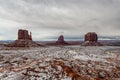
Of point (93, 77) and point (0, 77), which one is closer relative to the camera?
point (0, 77)

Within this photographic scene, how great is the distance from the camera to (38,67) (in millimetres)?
30812

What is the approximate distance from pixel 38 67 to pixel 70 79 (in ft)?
22.9

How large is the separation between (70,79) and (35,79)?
569cm

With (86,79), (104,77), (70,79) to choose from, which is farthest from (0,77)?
(104,77)

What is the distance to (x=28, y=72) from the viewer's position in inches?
1106

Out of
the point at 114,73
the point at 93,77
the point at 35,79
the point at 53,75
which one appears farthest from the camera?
the point at 114,73

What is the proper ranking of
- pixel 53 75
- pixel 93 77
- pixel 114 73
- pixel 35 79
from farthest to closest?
pixel 114 73 → pixel 93 77 → pixel 53 75 → pixel 35 79

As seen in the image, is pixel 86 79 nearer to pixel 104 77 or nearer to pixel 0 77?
pixel 104 77

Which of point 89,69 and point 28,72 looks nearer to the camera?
point 28,72

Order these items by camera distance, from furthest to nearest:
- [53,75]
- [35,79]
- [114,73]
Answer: [114,73]
[53,75]
[35,79]

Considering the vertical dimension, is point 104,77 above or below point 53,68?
below

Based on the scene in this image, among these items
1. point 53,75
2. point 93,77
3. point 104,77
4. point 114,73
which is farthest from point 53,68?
point 114,73

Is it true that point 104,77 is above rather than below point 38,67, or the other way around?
below

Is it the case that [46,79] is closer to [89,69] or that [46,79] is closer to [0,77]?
[0,77]
